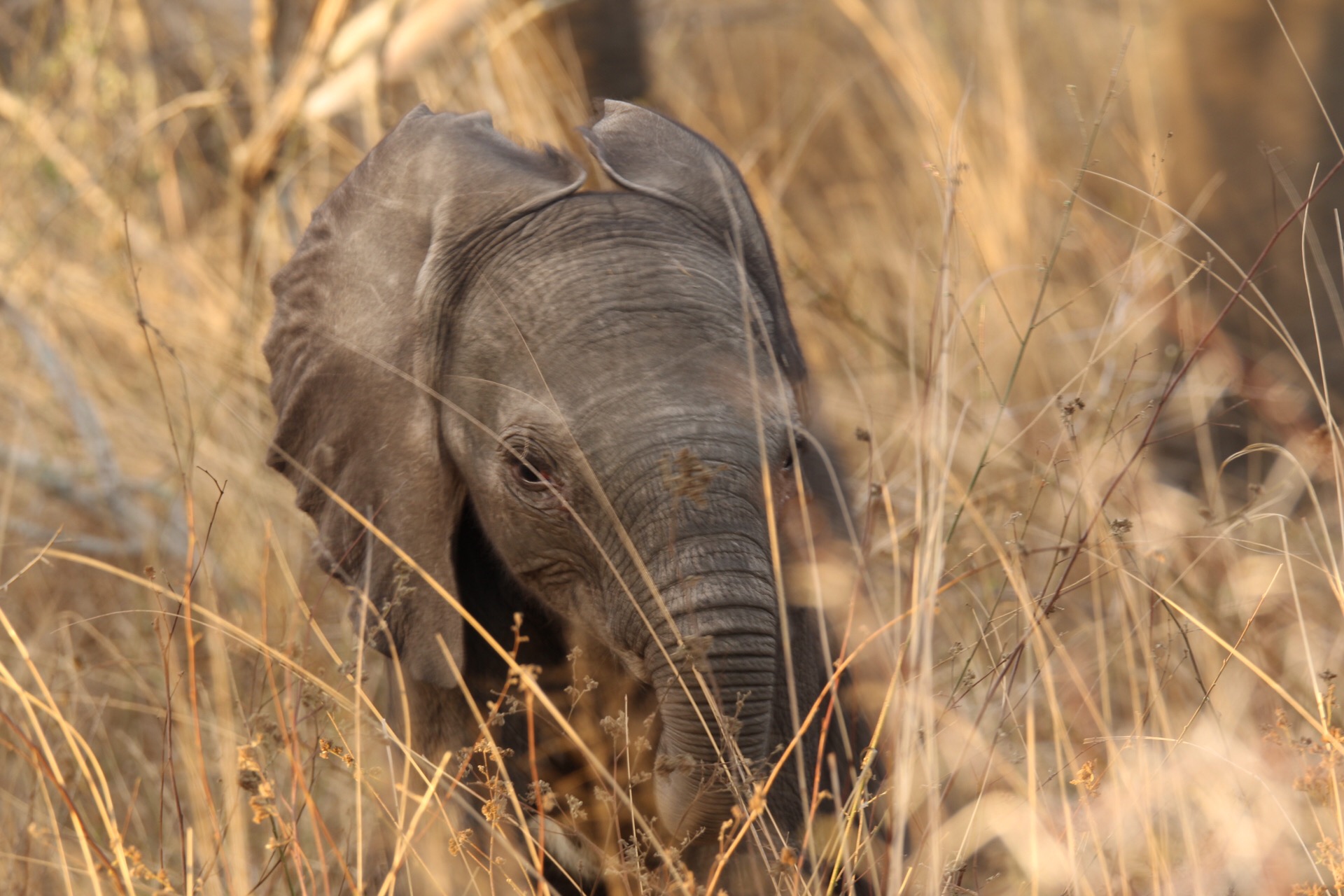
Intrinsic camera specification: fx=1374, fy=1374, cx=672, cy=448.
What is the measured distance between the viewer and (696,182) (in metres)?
2.77

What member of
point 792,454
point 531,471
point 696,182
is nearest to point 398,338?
point 531,471

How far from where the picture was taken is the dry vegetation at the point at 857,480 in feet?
7.55

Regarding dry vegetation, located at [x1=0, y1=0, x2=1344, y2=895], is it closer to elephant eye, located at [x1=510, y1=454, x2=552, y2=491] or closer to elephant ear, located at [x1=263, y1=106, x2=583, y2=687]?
elephant ear, located at [x1=263, y1=106, x2=583, y2=687]

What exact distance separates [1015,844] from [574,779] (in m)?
0.92

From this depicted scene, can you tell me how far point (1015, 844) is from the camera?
2.51m

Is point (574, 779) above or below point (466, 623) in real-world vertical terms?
below

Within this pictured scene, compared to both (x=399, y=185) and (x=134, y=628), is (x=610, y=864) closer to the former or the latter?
(x=399, y=185)

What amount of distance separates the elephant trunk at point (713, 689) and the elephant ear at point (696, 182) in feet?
2.02

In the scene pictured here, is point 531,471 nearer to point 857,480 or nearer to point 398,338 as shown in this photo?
point 398,338

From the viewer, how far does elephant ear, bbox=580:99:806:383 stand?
2.71 metres

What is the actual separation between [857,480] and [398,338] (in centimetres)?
186

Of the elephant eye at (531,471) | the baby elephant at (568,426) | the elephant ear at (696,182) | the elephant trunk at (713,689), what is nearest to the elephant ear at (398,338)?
the baby elephant at (568,426)

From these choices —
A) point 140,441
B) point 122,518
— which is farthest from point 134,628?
point 140,441

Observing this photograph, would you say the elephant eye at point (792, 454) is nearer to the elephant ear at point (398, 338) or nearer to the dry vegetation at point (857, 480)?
the dry vegetation at point (857, 480)
